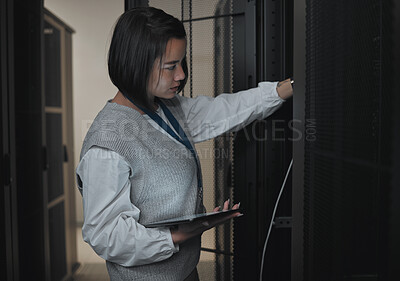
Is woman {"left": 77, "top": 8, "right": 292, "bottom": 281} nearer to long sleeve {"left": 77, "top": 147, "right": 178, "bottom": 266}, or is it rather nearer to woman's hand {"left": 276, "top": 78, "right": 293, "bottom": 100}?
long sleeve {"left": 77, "top": 147, "right": 178, "bottom": 266}

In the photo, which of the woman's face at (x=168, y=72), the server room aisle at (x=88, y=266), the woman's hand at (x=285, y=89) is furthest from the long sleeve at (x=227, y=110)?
the server room aisle at (x=88, y=266)

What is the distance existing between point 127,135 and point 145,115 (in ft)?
0.41

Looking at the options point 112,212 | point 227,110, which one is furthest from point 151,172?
point 227,110

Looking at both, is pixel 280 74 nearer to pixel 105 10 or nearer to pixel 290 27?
pixel 290 27

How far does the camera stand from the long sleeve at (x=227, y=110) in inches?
48.9

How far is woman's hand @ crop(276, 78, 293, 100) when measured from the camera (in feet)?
3.91

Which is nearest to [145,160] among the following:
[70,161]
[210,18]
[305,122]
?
[305,122]

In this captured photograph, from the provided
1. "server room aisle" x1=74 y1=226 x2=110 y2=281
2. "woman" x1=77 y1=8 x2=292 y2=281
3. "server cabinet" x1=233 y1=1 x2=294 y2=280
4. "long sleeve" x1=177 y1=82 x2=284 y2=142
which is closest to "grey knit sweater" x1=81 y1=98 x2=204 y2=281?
"woman" x1=77 y1=8 x2=292 y2=281

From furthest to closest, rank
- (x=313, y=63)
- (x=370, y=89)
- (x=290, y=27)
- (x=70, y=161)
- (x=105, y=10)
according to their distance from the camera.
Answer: (x=70, y=161) < (x=105, y=10) < (x=290, y=27) < (x=313, y=63) < (x=370, y=89)

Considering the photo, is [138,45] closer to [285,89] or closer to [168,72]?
[168,72]

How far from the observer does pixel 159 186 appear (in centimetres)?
100

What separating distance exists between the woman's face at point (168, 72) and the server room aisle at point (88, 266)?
1.77 meters

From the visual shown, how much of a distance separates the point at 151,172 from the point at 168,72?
294 mm

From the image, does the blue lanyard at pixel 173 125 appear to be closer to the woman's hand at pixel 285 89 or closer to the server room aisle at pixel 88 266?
the woman's hand at pixel 285 89
